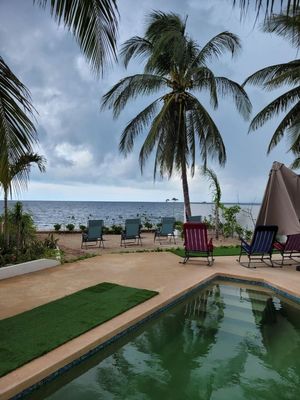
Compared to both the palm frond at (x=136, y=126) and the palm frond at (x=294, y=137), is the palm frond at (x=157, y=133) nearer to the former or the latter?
Answer: the palm frond at (x=136, y=126)

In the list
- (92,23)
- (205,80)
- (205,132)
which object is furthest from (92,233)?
(92,23)

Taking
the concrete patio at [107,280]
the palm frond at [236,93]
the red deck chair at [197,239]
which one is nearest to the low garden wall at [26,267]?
the concrete patio at [107,280]

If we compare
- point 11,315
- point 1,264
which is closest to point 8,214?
point 1,264

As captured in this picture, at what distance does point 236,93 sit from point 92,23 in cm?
1122

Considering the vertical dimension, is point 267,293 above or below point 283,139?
below

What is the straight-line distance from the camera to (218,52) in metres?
13.0

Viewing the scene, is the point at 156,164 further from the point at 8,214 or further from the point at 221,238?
the point at 8,214

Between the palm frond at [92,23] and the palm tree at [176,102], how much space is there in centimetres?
927

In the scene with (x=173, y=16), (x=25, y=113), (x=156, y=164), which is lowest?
(x=25, y=113)

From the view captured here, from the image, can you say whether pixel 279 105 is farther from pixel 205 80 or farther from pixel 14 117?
pixel 14 117

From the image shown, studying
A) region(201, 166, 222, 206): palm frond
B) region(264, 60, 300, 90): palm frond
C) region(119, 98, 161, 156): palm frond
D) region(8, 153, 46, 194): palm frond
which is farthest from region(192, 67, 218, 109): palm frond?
region(8, 153, 46, 194): palm frond

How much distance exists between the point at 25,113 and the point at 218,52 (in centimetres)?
1189

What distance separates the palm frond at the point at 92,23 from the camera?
8.03ft

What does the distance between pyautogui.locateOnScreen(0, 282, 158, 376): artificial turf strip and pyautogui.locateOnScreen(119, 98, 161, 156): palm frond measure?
8.05 m
